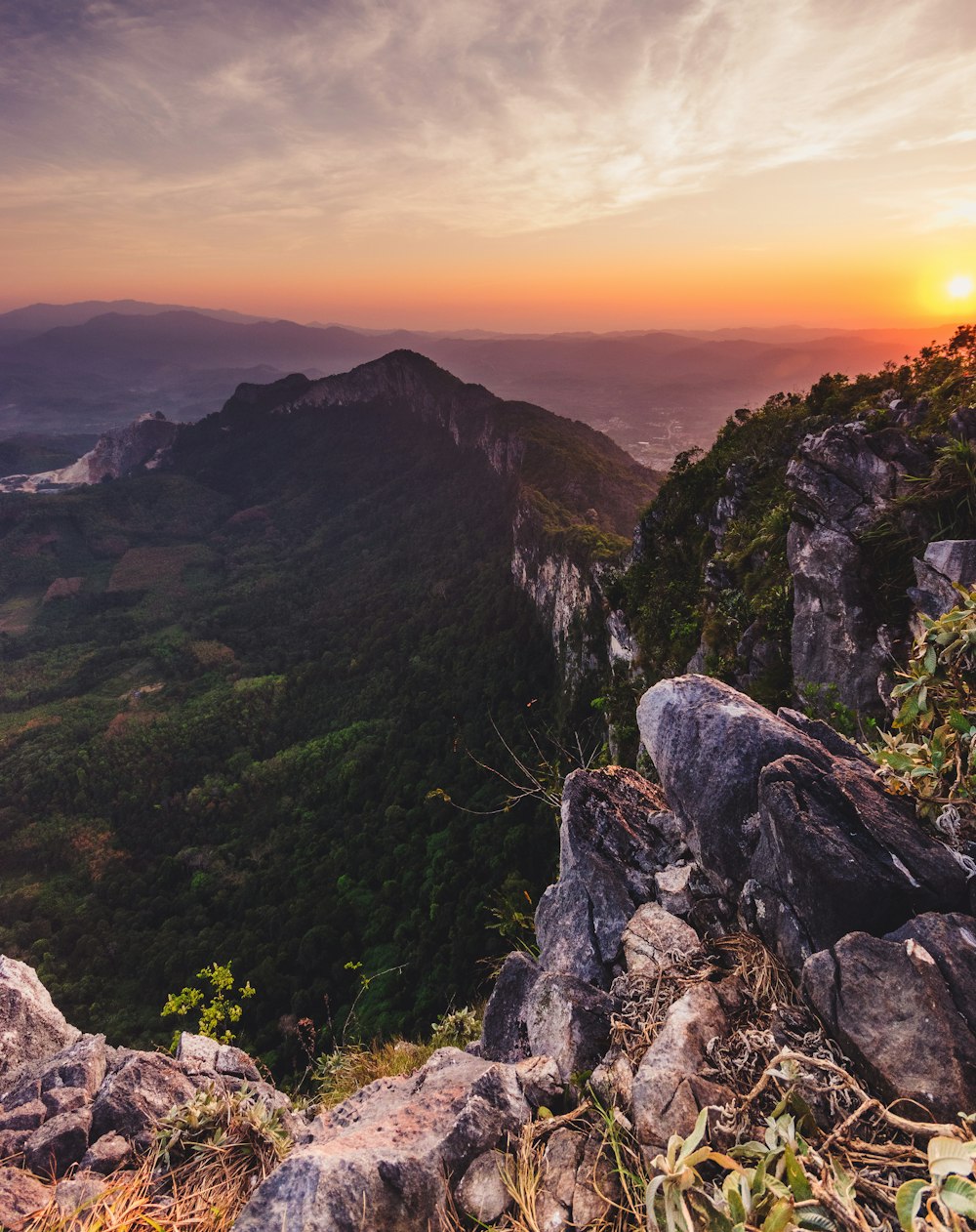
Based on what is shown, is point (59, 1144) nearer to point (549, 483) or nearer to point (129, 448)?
point (549, 483)

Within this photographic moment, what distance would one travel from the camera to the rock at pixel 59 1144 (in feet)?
17.6

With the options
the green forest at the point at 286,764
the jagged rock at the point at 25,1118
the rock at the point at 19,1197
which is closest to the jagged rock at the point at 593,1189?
the green forest at the point at 286,764

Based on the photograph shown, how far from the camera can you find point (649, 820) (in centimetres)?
623

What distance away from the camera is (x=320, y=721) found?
7100 cm

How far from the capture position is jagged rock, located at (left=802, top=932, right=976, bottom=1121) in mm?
2855

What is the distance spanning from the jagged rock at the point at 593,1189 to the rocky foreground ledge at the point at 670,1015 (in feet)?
0.04

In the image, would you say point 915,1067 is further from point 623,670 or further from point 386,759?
point 386,759

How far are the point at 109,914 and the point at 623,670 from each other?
53818 mm

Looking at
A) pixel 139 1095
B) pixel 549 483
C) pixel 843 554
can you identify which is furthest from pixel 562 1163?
pixel 549 483

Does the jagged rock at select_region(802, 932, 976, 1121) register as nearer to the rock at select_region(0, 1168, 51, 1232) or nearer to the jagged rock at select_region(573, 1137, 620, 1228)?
the jagged rock at select_region(573, 1137, 620, 1228)

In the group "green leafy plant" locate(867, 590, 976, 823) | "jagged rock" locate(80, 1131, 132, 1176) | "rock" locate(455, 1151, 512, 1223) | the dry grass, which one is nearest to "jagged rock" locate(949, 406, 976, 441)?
"green leafy plant" locate(867, 590, 976, 823)

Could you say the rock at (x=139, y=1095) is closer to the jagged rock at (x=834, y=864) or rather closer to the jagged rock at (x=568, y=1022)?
the jagged rock at (x=568, y=1022)

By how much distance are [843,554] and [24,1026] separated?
14.9m

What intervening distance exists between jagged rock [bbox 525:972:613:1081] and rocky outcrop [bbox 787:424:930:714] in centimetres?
681
